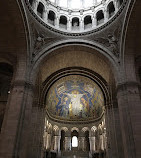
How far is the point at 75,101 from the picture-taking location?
2464 centimetres

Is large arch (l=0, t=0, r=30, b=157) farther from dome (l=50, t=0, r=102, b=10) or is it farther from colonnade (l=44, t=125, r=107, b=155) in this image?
colonnade (l=44, t=125, r=107, b=155)

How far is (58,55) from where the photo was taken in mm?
15688

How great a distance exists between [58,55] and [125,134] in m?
9.66

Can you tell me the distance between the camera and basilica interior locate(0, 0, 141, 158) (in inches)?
399

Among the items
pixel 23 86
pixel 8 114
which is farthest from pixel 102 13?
pixel 8 114

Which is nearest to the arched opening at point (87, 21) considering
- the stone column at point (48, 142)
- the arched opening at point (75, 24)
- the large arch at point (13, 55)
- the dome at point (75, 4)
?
the arched opening at point (75, 24)

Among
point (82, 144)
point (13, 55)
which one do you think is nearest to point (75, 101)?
point (82, 144)

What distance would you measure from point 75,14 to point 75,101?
13.2 meters

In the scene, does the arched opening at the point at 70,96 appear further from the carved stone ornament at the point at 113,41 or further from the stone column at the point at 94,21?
the stone column at the point at 94,21

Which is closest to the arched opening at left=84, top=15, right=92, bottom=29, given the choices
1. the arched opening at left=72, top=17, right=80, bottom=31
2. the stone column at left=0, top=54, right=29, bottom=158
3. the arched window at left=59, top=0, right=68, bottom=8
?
the arched opening at left=72, top=17, right=80, bottom=31

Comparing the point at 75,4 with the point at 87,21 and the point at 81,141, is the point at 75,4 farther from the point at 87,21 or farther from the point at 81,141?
the point at 81,141

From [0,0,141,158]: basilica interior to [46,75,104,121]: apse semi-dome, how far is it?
0.34m

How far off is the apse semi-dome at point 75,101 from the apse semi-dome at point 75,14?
7.58 metres

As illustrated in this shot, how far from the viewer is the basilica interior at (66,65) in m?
10.1
